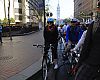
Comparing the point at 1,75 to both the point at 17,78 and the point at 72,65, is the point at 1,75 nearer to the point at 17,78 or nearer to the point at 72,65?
the point at 17,78

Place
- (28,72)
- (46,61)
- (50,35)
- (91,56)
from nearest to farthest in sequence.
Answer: (91,56), (46,61), (50,35), (28,72)

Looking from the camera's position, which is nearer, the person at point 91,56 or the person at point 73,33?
the person at point 91,56

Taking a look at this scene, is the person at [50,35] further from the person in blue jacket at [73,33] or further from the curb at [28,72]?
the curb at [28,72]

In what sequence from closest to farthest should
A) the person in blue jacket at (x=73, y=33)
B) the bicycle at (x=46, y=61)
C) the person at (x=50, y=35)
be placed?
1. the bicycle at (x=46, y=61)
2. the person at (x=50, y=35)
3. the person in blue jacket at (x=73, y=33)

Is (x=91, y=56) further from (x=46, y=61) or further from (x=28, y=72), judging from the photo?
(x=28, y=72)

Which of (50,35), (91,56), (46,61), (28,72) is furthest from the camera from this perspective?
(28,72)

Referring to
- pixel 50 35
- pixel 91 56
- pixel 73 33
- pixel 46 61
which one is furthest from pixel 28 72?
pixel 91 56

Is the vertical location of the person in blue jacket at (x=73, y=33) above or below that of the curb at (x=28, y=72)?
above

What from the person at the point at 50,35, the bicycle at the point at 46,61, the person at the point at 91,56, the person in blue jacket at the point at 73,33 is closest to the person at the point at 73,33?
the person in blue jacket at the point at 73,33

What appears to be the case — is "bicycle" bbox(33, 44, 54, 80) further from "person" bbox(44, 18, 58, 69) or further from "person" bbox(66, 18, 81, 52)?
"person" bbox(66, 18, 81, 52)

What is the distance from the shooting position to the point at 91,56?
291 cm

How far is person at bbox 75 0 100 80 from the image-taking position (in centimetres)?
285

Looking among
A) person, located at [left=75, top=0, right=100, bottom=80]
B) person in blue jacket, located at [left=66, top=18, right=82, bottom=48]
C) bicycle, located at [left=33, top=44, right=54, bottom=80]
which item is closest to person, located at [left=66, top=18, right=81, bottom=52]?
person in blue jacket, located at [left=66, top=18, right=82, bottom=48]

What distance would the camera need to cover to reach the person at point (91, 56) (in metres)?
2.85
